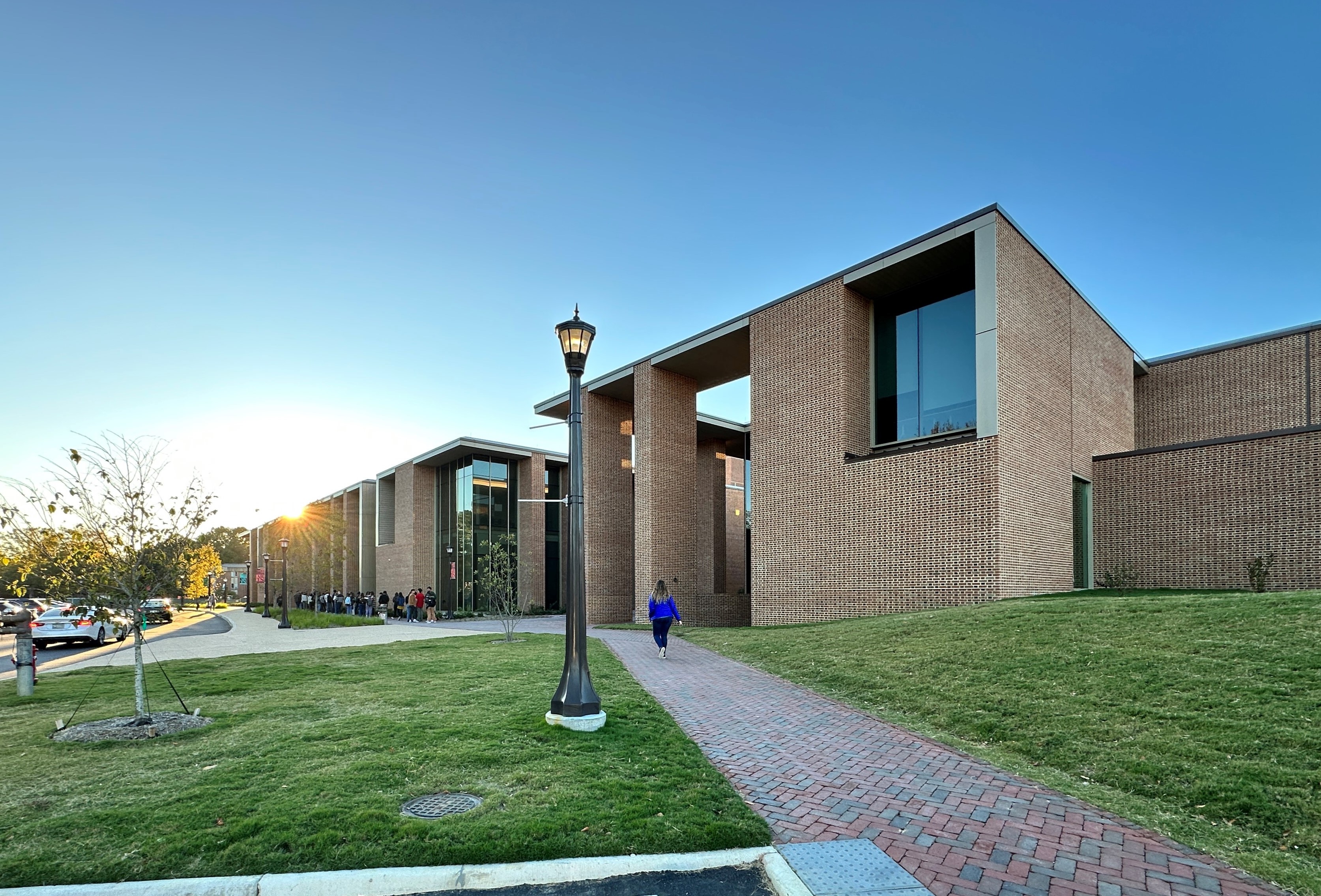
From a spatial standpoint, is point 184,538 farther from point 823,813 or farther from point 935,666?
point 935,666

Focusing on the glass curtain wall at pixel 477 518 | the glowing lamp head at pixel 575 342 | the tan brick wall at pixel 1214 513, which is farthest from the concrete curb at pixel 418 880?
the glass curtain wall at pixel 477 518

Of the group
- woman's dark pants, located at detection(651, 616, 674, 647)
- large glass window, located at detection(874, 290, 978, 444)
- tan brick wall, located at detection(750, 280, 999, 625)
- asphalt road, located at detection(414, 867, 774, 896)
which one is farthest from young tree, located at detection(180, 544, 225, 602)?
large glass window, located at detection(874, 290, 978, 444)

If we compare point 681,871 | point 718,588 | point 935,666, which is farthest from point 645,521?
point 681,871

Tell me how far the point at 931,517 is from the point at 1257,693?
10057mm

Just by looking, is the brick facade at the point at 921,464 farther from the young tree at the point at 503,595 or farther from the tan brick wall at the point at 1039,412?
the young tree at the point at 503,595

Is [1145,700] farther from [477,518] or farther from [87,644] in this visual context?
[477,518]

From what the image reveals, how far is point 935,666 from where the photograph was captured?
10203 mm

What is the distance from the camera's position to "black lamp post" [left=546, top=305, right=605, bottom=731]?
760 cm

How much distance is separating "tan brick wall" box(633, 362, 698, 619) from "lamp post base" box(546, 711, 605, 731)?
19.5 meters

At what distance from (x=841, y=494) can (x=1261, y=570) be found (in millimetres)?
9181

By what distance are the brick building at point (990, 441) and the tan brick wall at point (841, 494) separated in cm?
6

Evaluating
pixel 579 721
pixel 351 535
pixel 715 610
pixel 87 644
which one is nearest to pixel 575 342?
pixel 579 721

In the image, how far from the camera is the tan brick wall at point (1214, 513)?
15125 millimetres

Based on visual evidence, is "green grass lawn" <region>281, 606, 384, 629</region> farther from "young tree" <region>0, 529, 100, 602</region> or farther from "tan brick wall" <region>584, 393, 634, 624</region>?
"young tree" <region>0, 529, 100, 602</region>
